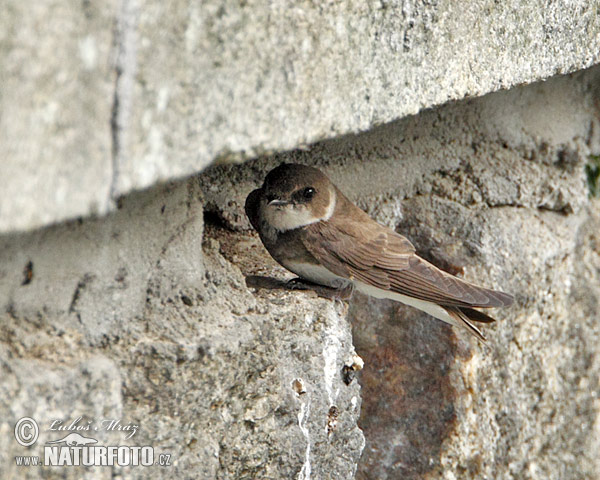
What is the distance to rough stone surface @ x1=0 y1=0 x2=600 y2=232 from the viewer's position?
68 centimetres

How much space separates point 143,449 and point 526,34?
3.01ft

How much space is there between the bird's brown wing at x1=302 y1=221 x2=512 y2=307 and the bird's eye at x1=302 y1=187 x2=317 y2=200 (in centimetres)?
9

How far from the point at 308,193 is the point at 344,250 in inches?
6.9

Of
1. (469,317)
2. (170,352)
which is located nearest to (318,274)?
(469,317)

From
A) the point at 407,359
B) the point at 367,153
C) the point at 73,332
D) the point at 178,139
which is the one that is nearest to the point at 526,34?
the point at 367,153

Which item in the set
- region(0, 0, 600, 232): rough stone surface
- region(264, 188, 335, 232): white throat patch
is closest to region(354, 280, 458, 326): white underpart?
region(264, 188, 335, 232): white throat patch

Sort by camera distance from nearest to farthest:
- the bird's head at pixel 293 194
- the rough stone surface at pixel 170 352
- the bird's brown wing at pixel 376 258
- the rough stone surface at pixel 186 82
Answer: the rough stone surface at pixel 186 82
the rough stone surface at pixel 170 352
the bird's head at pixel 293 194
the bird's brown wing at pixel 376 258

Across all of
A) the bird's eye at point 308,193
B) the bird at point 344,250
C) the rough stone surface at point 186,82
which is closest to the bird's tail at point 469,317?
the bird at point 344,250

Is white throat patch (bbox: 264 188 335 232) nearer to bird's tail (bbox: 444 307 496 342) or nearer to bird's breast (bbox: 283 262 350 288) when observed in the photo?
bird's breast (bbox: 283 262 350 288)

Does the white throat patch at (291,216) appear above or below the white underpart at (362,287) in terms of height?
above

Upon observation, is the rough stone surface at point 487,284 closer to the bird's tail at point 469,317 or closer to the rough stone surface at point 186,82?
the bird's tail at point 469,317

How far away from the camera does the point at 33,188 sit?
0.70m

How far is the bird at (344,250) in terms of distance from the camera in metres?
1.54

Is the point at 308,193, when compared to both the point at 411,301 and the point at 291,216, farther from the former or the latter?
the point at 411,301
